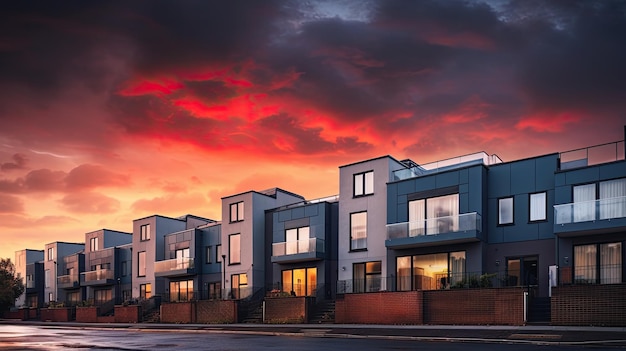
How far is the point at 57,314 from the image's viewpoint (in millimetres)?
60062

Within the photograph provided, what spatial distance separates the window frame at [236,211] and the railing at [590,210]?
25.3m

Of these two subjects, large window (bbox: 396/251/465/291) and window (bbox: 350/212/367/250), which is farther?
window (bbox: 350/212/367/250)

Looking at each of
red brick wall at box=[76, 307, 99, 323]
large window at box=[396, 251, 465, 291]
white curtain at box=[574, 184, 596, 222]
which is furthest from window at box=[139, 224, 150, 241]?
white curtain at box=[574, 184, 596, 222]

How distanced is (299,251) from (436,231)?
37.6 feet

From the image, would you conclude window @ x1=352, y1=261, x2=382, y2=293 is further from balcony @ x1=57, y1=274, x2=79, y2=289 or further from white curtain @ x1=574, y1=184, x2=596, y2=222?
balcony @ x1=57, y1=274, x2=79, y2=289

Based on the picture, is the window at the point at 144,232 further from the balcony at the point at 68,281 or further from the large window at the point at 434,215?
the large window at the point at 434,215

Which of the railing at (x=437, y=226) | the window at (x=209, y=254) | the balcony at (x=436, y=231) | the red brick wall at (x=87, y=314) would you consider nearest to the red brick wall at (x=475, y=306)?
the balcony at (x=436, y=231)

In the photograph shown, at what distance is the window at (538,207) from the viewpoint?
32.2 m

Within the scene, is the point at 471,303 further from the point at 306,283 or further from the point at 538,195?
the point at 306,283

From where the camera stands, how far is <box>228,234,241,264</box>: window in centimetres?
4822

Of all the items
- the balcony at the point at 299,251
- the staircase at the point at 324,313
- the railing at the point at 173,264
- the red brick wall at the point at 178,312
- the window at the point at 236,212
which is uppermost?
the window at the point at 236,212

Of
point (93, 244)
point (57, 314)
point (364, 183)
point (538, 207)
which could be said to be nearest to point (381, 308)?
point (364, 183)

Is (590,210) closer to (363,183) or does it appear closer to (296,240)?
(363,183)

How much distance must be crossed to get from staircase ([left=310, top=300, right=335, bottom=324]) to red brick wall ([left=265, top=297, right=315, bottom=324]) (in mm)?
610
